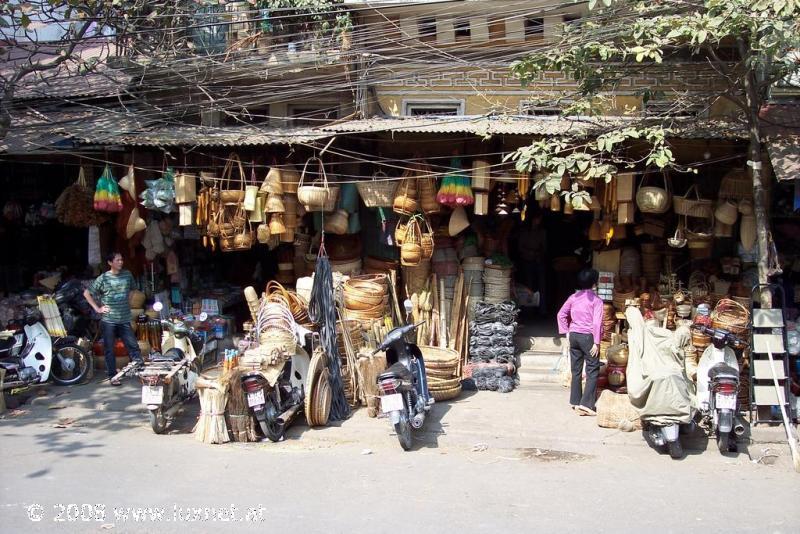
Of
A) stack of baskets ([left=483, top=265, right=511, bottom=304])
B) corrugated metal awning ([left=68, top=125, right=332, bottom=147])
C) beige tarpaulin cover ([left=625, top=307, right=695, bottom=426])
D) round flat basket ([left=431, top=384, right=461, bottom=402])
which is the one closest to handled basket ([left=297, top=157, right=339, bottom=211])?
corrugated metal awning ([left=68, top=125, right=332, bottom=147])

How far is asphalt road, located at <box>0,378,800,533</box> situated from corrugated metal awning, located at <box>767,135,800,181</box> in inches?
112

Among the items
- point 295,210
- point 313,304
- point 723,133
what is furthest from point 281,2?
point 723,133

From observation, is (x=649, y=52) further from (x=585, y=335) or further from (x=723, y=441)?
(x=723, y=441)

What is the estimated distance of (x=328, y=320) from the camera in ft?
27.1

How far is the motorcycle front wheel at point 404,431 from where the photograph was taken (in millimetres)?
6828

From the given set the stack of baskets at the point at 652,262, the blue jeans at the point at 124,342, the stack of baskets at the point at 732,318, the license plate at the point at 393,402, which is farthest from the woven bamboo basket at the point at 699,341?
the blue jeans at the point at 124,342

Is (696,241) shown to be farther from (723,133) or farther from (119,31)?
(119,31)

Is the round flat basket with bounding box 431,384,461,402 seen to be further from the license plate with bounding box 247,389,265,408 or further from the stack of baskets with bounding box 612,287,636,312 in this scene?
the stack of baskets with bounding box 612,287,636,312

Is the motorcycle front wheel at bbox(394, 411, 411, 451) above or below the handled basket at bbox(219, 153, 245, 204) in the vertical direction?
below

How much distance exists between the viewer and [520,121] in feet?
30.6

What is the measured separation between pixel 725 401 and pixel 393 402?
3112mm

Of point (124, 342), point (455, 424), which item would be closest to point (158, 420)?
point (124, 342)

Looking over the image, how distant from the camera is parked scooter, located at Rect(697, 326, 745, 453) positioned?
6.65 m

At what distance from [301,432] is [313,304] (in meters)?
1.50
